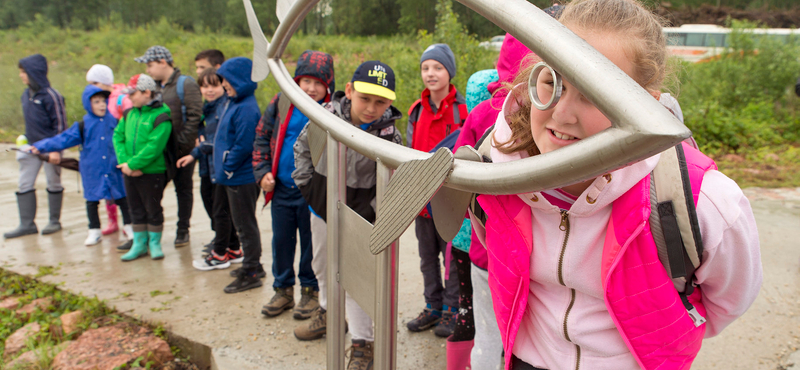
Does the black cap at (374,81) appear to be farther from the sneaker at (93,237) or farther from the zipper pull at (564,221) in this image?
the sneaker at (93,237)

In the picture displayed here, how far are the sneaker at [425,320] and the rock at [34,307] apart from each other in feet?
8.22

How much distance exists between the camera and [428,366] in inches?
103

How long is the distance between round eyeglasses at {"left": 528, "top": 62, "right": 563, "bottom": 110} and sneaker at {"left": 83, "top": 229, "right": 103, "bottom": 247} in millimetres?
4845

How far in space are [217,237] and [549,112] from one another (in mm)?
3566

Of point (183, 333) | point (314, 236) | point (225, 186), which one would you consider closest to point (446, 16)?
point (225, 186)

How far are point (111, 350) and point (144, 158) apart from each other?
1.75 m

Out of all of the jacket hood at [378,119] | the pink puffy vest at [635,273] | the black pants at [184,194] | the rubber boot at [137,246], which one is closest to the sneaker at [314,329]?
the jacket hood at [378,119]

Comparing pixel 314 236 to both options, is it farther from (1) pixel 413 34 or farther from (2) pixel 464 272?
(1) pixel 413 34

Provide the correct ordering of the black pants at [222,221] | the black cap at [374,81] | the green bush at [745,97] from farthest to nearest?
the green bush at [745,97], the black pants at [222,221], the black cap at [374,81]

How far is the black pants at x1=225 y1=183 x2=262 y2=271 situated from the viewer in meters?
3.44

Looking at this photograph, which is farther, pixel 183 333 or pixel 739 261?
pixel 183 333

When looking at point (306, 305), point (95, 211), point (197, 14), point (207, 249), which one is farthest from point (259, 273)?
point (197, 14)

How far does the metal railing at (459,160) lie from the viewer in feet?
2.03

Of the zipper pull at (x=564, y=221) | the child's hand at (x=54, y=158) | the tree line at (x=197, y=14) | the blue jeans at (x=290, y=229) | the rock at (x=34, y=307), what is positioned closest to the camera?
the zipper pull at (x=564, y=221)
